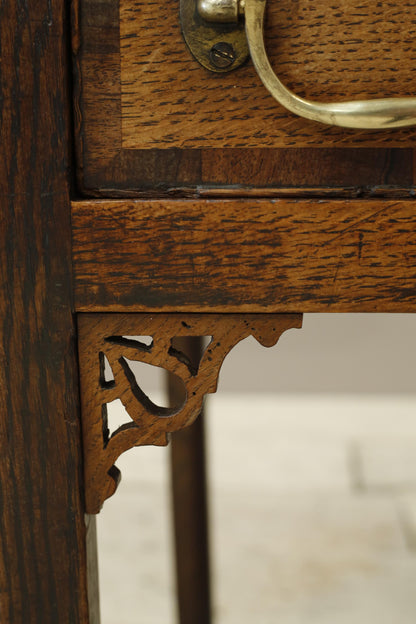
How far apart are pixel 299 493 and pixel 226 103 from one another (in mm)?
1157

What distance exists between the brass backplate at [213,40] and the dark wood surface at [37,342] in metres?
0.06

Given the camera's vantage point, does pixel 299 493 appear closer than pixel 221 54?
No

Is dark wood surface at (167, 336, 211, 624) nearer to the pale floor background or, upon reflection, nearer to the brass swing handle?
the pale floor background

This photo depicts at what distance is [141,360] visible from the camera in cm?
43

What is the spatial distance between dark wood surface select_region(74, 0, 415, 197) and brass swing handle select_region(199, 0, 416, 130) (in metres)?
0.02

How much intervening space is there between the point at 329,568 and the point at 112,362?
2.87ft

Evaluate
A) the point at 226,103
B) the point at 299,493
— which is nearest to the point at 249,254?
the point at 226,103

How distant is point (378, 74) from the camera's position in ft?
1.25

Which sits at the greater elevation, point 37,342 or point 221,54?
point 221,54

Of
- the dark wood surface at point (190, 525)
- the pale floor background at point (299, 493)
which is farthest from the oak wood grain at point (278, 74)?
the pale floor background at point (299, 493)

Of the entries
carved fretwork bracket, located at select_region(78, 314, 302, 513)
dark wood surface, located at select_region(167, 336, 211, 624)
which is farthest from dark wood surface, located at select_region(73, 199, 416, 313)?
dark wood surface, located at select_region(167, 336, 211, 624)

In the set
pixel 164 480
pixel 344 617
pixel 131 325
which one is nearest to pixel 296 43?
pixel 131 325

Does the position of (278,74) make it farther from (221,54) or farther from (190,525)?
(190,525)

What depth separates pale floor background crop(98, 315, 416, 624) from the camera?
114 centimetres
